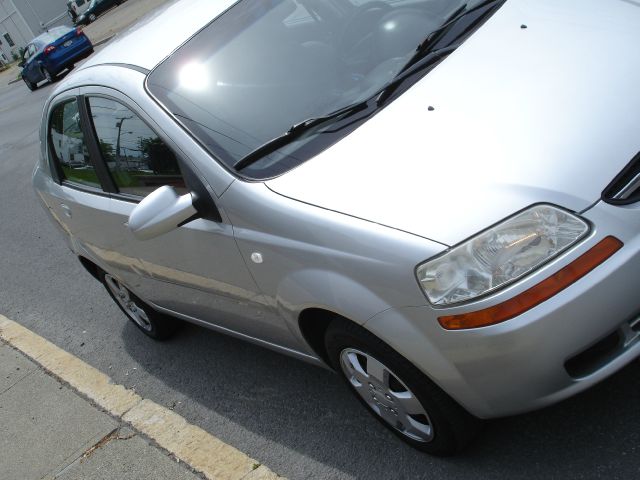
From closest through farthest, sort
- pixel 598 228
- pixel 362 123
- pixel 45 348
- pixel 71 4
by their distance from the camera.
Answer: pixel 598 228
pixel 362 123
pixel 45 348
pixel 71 4

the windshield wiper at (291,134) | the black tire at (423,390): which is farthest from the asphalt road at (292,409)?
the windshield wiper at (291,134)

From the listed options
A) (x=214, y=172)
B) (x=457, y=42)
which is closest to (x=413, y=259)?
(x=214, y=172)

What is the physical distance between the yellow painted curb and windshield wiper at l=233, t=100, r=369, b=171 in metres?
1.36

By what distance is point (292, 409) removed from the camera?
11.9ft

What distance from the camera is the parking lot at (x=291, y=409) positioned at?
280 centimetres

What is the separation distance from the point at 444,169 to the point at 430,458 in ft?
3.96

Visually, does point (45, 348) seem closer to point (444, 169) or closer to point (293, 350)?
point (293, 350)

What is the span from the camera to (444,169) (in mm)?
2498

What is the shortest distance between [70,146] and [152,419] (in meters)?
1.60

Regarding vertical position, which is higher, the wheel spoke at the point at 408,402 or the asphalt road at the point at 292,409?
the wheel spoke at the point at 408,402

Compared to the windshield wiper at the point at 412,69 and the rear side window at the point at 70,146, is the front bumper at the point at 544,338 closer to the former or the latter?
the windshield wiper at the point at 412,69

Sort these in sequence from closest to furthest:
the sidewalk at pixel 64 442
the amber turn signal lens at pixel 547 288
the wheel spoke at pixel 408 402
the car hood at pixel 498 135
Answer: the amber turn signal lens at pixel 547 288 → the car hood at pixel 498 135 → the wheel spoke at pixel 408 402 → the sidewalk at pixel 64 442

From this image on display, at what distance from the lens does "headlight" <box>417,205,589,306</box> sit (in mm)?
2293

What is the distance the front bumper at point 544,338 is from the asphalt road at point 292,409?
17.4 inches
